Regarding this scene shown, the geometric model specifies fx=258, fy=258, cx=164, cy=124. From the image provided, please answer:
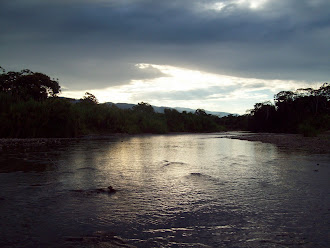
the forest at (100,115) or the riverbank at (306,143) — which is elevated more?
the forest at (100,115)

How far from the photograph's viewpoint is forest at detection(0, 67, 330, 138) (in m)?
27.7

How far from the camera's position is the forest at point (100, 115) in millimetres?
27734

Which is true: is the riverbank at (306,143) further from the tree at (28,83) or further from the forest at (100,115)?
the tree at (28,83)

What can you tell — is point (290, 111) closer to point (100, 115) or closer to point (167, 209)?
point (100, 115)

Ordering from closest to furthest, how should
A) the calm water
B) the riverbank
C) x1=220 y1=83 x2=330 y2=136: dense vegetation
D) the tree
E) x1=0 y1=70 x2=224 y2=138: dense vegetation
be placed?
the calm water < the riverbank < x1=0 y1=70 x2=224 y2=138: dense vegetation < the tree < x1=220 y1=83 x2=330 y2=136: dense vegetation

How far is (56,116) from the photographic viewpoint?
98.9ft

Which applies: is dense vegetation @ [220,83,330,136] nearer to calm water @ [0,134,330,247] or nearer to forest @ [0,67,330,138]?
forest @ [0,67,330,138]

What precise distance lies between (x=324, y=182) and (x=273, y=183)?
1.56 metres

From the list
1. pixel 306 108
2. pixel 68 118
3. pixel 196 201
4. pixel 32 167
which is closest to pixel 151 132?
pixel 68 118

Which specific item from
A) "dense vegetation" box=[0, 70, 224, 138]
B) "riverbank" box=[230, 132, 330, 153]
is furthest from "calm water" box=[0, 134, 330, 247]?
"dense vegetation" box=[0, 70, 224, 138]

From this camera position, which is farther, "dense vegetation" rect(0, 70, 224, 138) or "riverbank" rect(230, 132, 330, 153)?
"dense vegetation" rect(0, 70, 224, 138)

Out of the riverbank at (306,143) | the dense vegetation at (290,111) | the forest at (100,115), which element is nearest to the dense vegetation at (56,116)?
the forest at (100,115)

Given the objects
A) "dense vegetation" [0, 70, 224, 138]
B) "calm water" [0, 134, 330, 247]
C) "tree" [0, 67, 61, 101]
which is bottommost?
"calm water" [0, 134, 330, 247]

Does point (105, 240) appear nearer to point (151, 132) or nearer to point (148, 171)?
point (148, 171)
